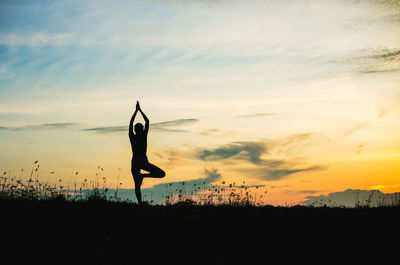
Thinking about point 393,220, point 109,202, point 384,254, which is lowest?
point 384,254

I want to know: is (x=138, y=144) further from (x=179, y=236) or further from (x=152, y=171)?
(x=179, y=236)

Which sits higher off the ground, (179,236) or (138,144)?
(138,144)

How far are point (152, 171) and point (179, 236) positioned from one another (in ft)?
12.8

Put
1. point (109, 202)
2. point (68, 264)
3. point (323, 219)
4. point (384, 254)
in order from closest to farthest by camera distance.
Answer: point (68, 264)
point (384, 254)
point (323, 219)
point (109, 202)

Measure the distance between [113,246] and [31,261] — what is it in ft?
5.09

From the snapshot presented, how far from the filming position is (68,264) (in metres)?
7.09

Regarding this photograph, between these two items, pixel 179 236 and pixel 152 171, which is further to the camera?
pixel 152 171

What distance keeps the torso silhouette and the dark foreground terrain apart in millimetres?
2058

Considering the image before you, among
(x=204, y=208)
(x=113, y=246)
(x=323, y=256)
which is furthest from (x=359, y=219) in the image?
(x=113, y=246)

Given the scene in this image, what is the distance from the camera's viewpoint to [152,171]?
470 inches

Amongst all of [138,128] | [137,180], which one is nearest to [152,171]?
[137,180]

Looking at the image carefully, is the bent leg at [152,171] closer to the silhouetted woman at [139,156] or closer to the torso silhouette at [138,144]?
the silhouetted woman at [139,156]

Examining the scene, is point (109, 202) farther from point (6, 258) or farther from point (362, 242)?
point (362, 242)

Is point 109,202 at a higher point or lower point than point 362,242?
higher
